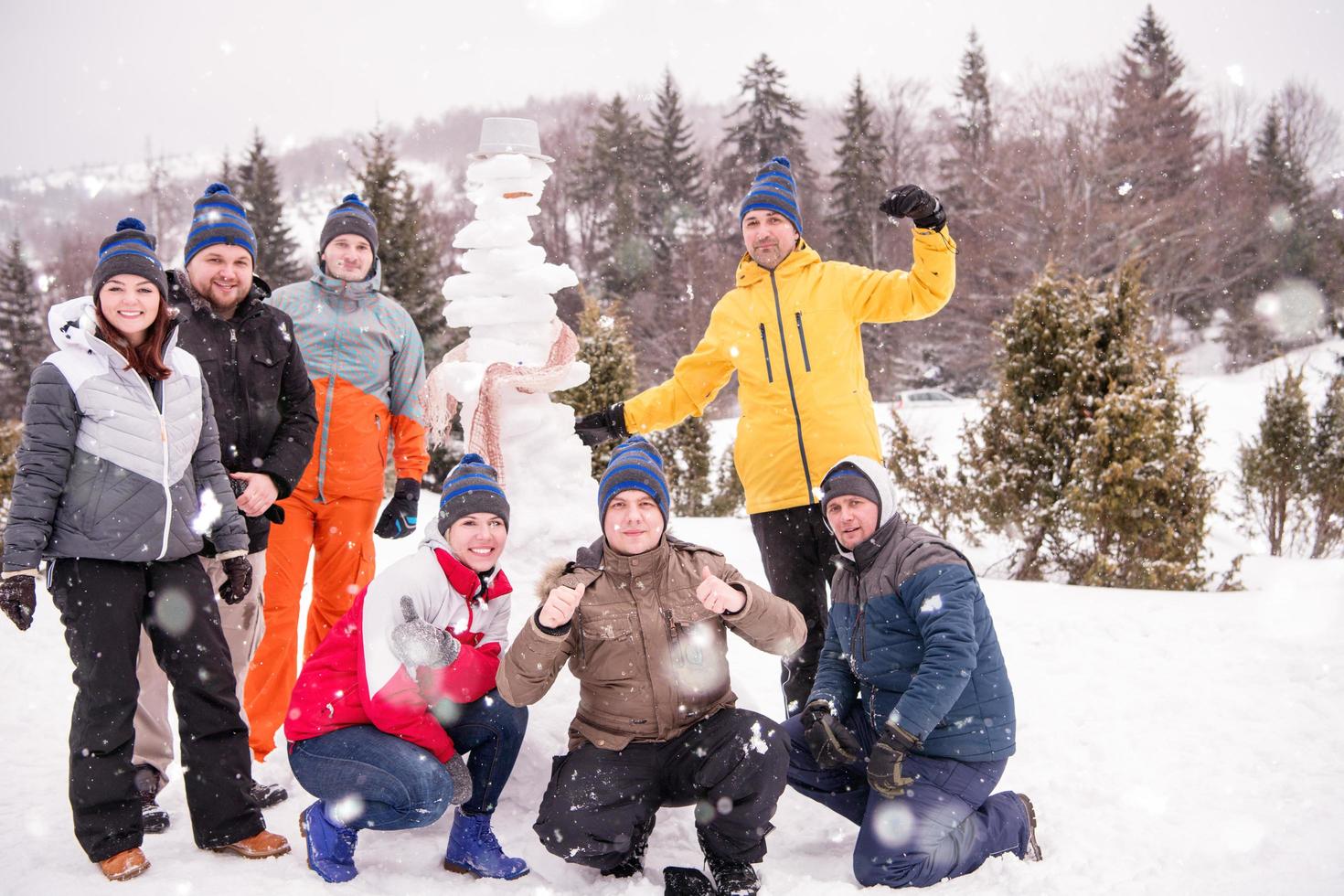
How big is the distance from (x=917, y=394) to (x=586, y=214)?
1667 cm

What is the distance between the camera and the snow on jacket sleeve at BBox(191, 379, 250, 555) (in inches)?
104

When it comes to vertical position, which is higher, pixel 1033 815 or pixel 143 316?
pixel 143 316

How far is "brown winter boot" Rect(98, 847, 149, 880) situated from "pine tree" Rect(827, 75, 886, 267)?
26449 millimetres

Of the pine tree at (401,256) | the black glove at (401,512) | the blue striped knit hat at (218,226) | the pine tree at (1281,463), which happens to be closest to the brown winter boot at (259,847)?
the black glove at (401,512)

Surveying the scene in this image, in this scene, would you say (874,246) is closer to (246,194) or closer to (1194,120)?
(1194,120)

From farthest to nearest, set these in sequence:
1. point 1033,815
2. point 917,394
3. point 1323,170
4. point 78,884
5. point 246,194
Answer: point 1323,170 → point 246,194 → point 917,394 → point 1033,815 → point 78,884

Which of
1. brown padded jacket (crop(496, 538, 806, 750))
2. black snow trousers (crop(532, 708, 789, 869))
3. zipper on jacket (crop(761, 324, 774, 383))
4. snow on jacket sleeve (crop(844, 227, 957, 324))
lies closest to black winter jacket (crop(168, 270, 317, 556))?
brown padded jacket (crop(496, 538, 806, 750))

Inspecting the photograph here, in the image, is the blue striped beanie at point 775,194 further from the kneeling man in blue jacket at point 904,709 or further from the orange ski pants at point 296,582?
the orange ski pants at point 296,582

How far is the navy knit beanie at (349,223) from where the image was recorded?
134 inches

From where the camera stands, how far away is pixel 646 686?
2.64 metres

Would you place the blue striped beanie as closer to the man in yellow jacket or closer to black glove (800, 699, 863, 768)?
the man in yellow jacket

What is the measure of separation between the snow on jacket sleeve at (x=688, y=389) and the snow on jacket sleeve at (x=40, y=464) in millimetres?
1957

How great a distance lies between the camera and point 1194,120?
90.4ft

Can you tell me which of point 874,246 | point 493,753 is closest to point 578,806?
point 493,753
